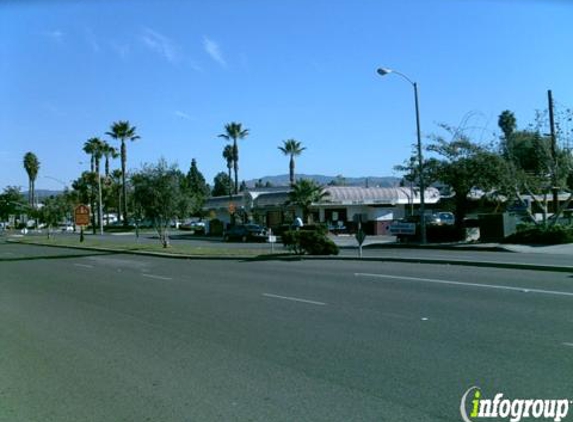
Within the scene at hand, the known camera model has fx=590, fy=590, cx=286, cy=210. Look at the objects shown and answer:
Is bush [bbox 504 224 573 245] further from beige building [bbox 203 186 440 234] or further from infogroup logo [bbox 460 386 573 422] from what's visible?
infogroup logo [bbox 460 386 573 422]

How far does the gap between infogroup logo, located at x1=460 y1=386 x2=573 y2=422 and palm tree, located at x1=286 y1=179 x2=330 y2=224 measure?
4954cm

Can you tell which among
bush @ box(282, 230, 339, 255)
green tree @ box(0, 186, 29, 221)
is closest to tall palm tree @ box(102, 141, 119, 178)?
green tree @ box(0, 186, 29, 221)

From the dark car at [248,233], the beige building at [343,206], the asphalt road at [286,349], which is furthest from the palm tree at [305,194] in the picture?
the asphalt road at [286,349]

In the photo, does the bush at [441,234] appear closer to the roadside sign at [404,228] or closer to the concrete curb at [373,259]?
the roadside sign at [404,228]

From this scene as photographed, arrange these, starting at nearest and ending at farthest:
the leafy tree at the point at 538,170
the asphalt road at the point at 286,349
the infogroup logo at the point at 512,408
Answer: the infogroup logo at the point at 512,408 < the asphalt road at the point at 286,349 < the leafy tree at the point at 538,170

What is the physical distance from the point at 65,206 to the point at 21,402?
72248 millimetres

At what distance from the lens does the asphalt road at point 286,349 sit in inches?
224

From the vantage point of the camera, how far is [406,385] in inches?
238

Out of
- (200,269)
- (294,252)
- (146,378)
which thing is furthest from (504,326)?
(294,252)

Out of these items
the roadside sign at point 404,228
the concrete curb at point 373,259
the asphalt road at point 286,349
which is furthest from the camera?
the roadside sign at point 404,228

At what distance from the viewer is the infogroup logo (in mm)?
5176

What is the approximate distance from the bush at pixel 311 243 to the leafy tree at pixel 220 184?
384 feet

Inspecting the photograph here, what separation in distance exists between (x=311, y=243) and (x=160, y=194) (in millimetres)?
12698

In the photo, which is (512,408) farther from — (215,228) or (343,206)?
(215,228)
